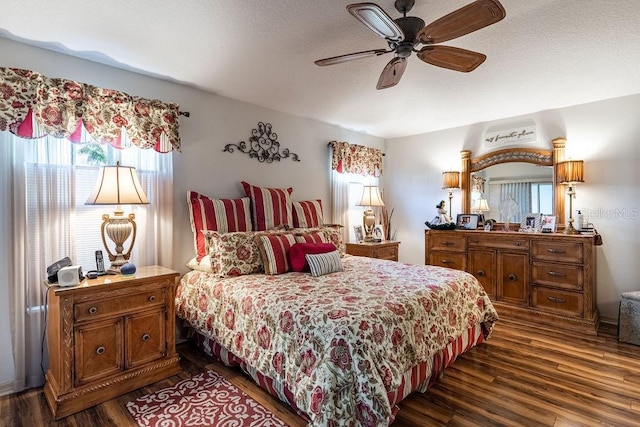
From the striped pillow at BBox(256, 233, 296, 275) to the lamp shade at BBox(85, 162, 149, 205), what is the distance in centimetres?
97

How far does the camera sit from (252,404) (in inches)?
80.3

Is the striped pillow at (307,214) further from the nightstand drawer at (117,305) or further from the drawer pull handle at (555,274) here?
A: the drawer pull handle at (555,274)

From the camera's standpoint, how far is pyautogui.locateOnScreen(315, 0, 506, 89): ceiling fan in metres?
1.45

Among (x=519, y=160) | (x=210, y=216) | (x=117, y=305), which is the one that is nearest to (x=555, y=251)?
(x=519, y=160)

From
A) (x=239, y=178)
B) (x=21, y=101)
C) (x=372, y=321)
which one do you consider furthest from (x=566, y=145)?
(x=21, y=101)

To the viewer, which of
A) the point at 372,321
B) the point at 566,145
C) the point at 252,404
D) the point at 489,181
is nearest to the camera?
the point at 372,321

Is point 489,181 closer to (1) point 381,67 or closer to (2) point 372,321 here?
(1) point 381,67

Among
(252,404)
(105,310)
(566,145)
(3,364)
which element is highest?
(566,145)

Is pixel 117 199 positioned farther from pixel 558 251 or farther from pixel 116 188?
pixel 558 251

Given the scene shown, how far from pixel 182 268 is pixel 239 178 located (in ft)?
3.53

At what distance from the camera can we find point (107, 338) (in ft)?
6.88

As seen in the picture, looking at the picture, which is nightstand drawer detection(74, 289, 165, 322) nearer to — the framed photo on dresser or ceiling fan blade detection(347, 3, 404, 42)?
ceiling fan blade detection(347, 3, 404, 42)

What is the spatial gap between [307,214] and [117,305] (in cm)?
209

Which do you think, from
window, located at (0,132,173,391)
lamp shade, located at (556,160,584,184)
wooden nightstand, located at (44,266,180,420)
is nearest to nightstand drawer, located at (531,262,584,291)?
lamp shade, located at (556,160,584,184)
